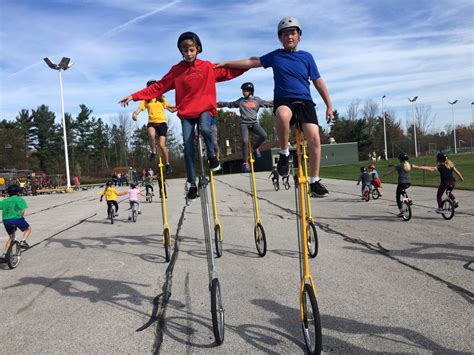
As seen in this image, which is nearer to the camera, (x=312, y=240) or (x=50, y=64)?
(x=312, y=240)

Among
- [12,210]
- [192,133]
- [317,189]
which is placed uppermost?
[192,133]

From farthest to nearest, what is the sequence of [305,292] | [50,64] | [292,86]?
[50,64] → [292,86] → [305,292]

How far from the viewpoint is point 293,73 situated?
14.5ft

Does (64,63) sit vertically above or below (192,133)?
above

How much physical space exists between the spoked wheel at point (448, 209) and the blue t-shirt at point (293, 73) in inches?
372

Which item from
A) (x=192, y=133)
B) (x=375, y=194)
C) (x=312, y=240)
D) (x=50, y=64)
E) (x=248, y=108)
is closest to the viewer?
(x=192, y=133)

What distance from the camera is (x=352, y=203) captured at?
18.8 metres

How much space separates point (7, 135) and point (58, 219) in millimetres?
63126

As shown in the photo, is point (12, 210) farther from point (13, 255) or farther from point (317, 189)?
point (317, 189)

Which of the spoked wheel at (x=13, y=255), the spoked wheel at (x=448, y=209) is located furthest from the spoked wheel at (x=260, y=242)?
the spoked wheel at (x=448, y=209)

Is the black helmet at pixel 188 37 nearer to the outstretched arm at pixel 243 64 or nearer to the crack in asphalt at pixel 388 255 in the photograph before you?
the outstretched arm at pixel 243 64

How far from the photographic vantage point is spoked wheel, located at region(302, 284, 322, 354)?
3678 mm

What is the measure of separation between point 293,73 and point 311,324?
2599 millimetres

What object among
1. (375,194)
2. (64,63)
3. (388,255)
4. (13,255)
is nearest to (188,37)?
(388,255)
